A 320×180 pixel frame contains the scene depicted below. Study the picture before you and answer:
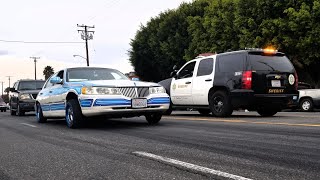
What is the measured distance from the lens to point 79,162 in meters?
4.61

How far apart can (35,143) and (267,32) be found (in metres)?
21.1

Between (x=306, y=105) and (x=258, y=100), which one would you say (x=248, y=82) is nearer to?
(x=258, y=100)

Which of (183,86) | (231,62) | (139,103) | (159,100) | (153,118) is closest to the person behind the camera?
(139,103)

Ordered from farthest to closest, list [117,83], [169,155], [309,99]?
[309,99] → [117,83] → [169,155]

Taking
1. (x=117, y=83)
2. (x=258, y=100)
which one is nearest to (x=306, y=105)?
(x=258, y=100)

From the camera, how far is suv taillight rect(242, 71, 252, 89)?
400 inches

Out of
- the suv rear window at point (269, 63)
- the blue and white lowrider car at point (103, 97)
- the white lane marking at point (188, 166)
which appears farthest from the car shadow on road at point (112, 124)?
the white lane marking at point (188, 166)

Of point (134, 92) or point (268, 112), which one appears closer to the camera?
point (134, 92)

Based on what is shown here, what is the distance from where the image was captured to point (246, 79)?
33.4 feet

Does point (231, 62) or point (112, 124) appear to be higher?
point (231, 62)

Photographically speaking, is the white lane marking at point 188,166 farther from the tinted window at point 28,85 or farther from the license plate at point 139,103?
the tinted window at point 28,85

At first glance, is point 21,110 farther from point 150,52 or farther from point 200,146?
point 150,52

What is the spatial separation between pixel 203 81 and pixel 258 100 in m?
1.85

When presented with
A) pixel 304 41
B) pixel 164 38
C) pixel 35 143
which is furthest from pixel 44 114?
pixel 164 38
